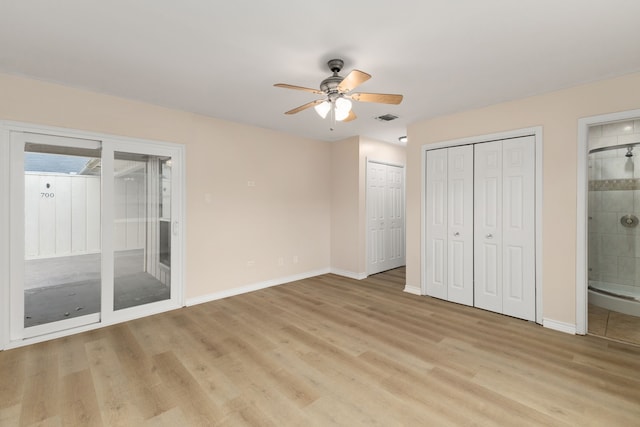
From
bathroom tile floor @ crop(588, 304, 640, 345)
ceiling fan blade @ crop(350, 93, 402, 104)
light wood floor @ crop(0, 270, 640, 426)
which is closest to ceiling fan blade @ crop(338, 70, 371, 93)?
ceiling fan blade @ crop(350, 93, 402, 104)

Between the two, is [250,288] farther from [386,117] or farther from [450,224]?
[386,117]

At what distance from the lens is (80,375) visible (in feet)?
7.79

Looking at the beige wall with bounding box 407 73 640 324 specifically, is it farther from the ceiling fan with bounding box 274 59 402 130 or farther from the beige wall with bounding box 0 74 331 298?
the beige wall with bounding box 0 74 331 298

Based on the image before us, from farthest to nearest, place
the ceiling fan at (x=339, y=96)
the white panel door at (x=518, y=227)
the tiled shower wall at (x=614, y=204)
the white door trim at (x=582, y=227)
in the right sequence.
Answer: the tiled shower wall at (x=614, y=204) < the white panel door at (x=518, y=227) < the white door trim at (x=582, y=227) < the ceiling fan at (x=339, y=96)

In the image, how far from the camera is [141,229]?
12.1ft

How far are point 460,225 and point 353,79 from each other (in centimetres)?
274

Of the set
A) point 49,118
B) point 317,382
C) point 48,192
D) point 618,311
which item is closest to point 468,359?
point 317,382

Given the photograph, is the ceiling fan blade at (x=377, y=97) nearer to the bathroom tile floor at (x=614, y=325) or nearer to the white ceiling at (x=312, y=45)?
the white ceiling at (x=312, y=45)

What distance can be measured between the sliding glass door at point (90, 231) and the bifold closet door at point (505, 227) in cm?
394

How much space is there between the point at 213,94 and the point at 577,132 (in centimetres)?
392

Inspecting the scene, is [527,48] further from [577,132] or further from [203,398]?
[203,398]

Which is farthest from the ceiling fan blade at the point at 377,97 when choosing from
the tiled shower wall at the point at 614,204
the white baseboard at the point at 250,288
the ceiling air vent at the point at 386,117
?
the tiled shower wall at the point at 614,204

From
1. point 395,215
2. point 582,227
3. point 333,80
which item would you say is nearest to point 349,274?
point 395,215

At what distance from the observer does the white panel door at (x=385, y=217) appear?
554 centimetres
